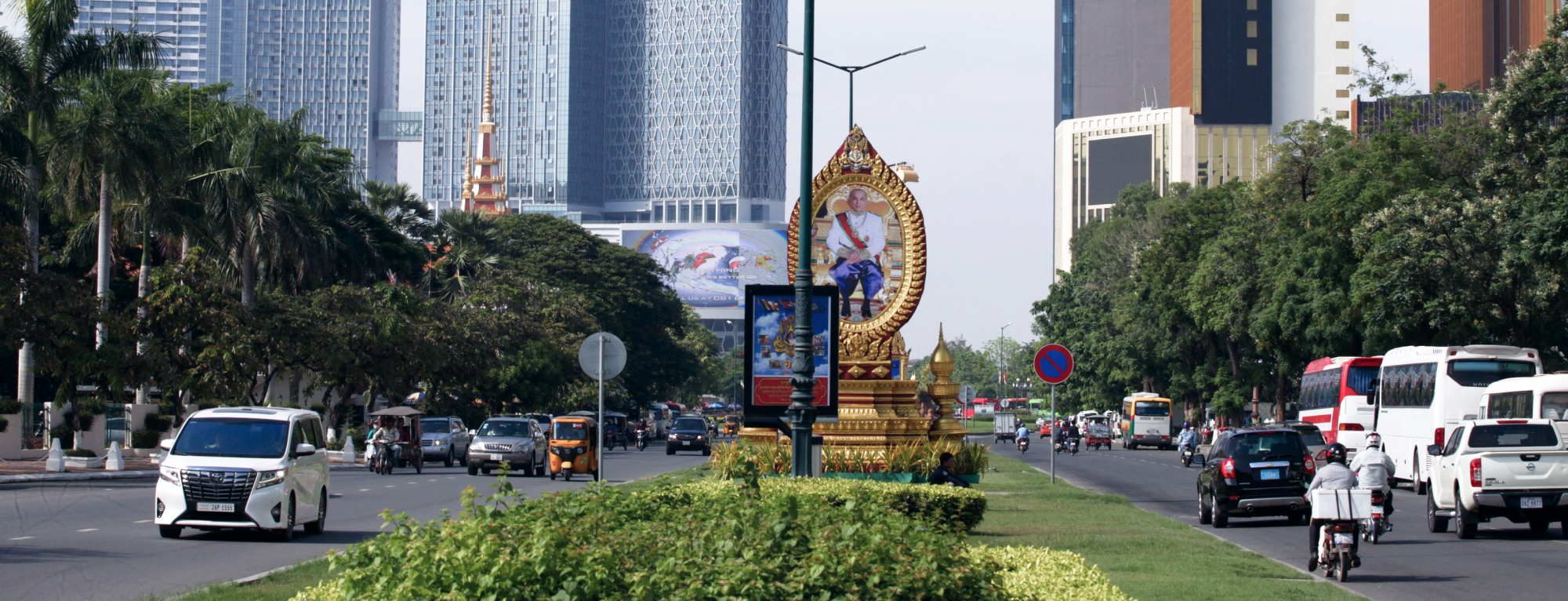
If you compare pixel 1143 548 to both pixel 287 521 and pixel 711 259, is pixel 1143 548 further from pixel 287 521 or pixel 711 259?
pixel 711 259

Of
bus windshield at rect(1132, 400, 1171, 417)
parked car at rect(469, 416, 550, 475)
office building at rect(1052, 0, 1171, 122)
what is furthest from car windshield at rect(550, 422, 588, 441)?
office building at rect(1052, 0, 1171, 122)

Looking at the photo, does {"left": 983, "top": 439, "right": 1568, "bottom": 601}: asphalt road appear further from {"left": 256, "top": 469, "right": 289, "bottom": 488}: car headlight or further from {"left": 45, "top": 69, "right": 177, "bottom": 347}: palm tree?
{"left": 45, "top": 69, "right": 177, "bottom": 347}: palm tree

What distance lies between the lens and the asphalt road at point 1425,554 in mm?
13730

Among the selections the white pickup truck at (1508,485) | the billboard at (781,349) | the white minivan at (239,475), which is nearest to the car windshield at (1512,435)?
the white pickup truck at (1508,485)

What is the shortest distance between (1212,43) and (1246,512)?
119 m

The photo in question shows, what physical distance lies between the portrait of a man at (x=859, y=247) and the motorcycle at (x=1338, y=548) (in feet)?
33.5

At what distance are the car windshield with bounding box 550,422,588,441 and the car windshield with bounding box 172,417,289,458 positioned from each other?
1880cm

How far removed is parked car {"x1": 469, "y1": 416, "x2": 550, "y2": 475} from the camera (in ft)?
121

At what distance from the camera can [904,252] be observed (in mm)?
23812

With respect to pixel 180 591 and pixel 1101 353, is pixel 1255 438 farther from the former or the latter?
pixel 1101 353

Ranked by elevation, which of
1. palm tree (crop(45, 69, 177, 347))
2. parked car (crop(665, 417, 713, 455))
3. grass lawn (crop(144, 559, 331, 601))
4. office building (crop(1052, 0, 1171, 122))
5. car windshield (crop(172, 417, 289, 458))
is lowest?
parked car (crop(665, 417, 713, 455))

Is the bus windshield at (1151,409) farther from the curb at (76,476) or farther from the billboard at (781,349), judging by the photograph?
the billboard at (781,349)

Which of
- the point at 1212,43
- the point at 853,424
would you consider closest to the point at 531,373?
the point at 853,424

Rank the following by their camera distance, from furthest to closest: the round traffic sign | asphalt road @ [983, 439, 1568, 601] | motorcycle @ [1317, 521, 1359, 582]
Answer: the round traffic sign
motorcycle @ [1317, 521, 1359, 582]
asphalt road @ [983, 439, 1568, 601]
